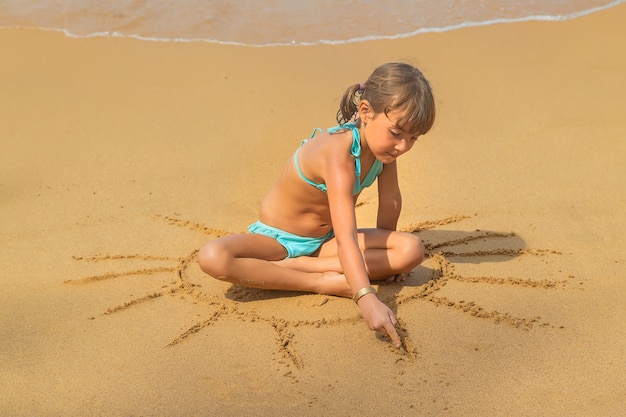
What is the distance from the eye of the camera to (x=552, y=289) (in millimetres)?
3295

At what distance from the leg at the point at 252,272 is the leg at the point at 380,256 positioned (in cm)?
9

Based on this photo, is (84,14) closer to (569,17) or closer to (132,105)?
(132,105)

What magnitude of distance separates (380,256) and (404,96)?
0.67 metres

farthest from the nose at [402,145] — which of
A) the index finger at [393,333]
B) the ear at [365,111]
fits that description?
the index finger at [393,333]

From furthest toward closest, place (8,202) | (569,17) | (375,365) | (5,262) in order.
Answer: (569,17) → (8,202) → (5,262) → (375,365)

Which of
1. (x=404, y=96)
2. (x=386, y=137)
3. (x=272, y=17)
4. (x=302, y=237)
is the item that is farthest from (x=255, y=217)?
(x=272, y=17)

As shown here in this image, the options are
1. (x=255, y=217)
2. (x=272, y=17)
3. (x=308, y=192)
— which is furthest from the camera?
(x=272, y=17)

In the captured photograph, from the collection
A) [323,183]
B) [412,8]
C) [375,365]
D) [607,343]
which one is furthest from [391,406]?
[412,8]

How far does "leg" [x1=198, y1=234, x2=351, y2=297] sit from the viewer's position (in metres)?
3.23

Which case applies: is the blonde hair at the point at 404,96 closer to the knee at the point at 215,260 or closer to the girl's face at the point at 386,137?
the girl's face at the point at 386,137

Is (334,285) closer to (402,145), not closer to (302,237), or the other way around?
(302,237)

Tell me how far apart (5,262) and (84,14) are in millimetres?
3321

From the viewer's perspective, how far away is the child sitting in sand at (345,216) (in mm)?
3045

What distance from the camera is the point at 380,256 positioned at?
10.9ft
